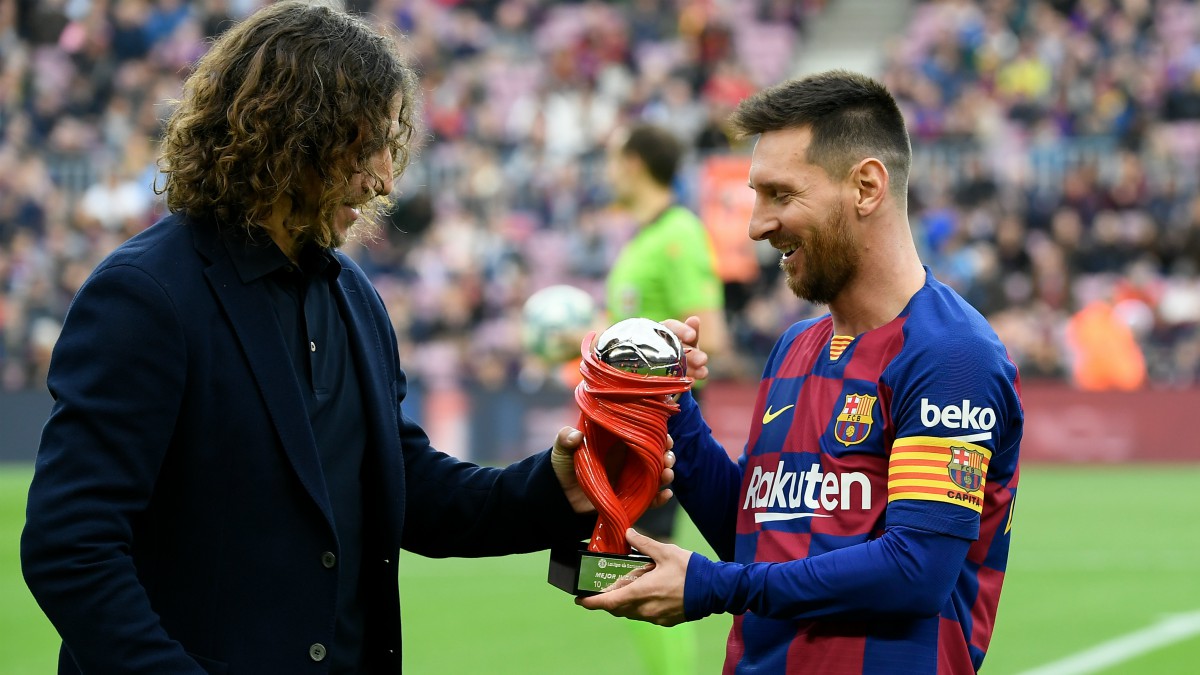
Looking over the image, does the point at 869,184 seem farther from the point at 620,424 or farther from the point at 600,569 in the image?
the point at 600,569

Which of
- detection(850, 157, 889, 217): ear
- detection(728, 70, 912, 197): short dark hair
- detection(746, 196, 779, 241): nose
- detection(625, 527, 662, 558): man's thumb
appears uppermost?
detection(728, 70, 912, 197): short dark hair

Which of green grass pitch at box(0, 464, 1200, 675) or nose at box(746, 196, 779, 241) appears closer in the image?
nose at box(746, 196, 779, 241)

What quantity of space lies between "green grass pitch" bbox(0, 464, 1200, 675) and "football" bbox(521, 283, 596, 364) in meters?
1.56

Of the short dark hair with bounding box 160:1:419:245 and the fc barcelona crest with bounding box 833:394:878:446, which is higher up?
the short dark hair with bounding box 160:1:419:245

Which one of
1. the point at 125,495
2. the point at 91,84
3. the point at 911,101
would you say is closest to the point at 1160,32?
the point at 911,101

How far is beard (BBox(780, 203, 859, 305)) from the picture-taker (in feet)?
10.3

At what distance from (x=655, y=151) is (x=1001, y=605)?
3.82 m

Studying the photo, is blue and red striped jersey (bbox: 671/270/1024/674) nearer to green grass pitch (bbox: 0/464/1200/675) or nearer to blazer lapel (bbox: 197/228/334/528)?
blazer lapel (bbox: 197/228/334/528)

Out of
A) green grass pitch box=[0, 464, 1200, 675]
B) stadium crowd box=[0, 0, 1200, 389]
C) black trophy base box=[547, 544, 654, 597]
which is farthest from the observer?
stadium crowd box=[0, 0, 1200, 389]

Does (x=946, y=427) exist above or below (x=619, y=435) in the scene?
above

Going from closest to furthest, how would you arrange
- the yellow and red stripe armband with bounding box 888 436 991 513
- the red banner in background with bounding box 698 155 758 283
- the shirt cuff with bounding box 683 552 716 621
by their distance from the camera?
the yellow and red stripe armband with bounding box 888 436 991 513, the shirt cuff with bounding box 683 552 716 621, the red banner in background with bounding box 698 155 758 283

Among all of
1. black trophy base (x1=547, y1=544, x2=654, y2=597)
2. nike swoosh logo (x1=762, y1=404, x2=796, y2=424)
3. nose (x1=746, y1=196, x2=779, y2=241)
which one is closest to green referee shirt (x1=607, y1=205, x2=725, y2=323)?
nike swoosh logo (x1=762, y1=404, x2=796, y2=424)

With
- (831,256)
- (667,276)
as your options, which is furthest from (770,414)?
(667,276)

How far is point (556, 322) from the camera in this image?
799cm
